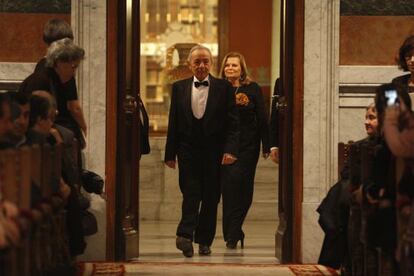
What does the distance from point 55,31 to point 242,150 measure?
8.95ft

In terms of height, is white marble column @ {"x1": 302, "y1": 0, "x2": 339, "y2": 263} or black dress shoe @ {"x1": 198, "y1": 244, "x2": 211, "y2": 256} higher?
white marble column @ {"x1": 302, "y1": 0, "x2": 339, "y2": 263}

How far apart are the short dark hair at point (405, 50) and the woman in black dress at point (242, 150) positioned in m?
2.35

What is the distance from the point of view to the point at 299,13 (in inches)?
372

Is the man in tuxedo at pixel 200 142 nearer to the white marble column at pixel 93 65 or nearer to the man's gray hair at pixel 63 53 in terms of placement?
the white marble column at pixel 93 65

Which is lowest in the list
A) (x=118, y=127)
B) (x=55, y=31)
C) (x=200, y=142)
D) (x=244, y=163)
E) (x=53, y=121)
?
(x=244, y=163)

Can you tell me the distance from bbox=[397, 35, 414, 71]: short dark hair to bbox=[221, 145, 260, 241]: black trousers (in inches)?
94.5

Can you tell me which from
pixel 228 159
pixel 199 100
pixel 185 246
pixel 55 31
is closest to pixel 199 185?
pixel 228 159

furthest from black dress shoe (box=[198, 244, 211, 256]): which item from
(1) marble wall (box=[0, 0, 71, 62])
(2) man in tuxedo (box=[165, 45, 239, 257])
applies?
(1) marble wall (box=[0, 0, 71, 62])

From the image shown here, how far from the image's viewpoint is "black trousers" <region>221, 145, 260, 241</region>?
10.7 meters

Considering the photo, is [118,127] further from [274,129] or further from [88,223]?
[274,129]

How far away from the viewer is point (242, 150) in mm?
10875

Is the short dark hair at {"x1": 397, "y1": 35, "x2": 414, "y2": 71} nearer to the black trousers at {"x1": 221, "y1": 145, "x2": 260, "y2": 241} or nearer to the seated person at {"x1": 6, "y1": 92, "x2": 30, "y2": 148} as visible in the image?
the black trousers at {"x1": 221, "y1": 145, "x2": 260, "y2": 241}

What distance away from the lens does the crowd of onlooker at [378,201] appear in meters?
6.14

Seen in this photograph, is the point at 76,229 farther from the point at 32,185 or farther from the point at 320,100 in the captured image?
the point at 320,100
